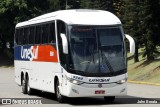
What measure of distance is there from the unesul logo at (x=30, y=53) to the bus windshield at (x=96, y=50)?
4790mm

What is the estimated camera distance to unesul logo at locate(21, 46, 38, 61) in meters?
23.2

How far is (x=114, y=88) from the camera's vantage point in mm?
18391

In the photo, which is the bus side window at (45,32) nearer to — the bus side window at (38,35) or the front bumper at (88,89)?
the bus side window at (38,35)

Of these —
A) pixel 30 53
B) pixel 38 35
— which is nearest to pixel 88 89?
pixel 38 35

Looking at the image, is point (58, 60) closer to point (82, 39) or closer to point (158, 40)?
point (82, 39)

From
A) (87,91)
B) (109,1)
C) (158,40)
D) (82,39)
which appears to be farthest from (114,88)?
(109,1)

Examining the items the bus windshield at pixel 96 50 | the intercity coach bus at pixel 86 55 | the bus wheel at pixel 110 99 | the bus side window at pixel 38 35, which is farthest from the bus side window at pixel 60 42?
the bus side window at pixel 38 35

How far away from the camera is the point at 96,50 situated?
732 inches

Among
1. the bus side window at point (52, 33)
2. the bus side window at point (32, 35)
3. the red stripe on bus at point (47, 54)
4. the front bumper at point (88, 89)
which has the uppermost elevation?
the bus side window at point (52, 33)

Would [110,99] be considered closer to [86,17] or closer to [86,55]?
[86,55]

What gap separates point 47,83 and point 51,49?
170 centimetres

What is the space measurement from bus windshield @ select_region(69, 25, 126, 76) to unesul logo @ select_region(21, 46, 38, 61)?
15.7ft

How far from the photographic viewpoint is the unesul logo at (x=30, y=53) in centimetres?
2323

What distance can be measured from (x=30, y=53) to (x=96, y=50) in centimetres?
642
